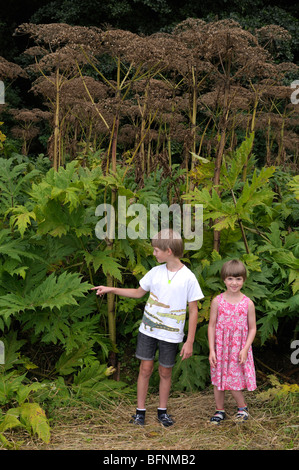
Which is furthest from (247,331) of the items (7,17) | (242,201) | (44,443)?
(7,17)

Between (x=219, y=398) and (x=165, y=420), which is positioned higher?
(x=219, y=398)

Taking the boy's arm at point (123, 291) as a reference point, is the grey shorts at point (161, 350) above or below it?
below

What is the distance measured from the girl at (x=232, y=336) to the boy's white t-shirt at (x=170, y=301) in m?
0.22

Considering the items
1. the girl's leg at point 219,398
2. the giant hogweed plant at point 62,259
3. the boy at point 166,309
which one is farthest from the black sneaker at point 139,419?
the giant hogweed plant at point 62,259

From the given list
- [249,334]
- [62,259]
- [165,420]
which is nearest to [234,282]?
[249,334]

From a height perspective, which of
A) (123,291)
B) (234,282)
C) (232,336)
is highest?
(234,282)

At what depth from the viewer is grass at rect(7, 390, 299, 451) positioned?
3.37m

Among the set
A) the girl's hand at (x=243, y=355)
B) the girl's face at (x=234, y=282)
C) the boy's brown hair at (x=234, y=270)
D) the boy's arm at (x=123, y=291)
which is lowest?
→ the girl's hand at (x=243, y=355)

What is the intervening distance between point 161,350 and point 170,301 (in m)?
0.36

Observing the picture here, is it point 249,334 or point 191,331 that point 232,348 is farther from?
point 191,331

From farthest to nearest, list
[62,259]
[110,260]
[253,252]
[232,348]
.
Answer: [253,252], [62,259], [110,260], [232,348]

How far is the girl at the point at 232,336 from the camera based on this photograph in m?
3.62

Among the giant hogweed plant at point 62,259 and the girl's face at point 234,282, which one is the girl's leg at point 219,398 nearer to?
the girl's face at point 234,282

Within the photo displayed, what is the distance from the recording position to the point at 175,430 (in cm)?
360
